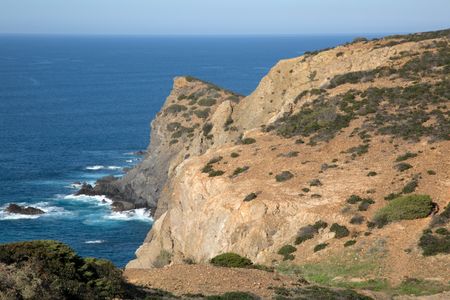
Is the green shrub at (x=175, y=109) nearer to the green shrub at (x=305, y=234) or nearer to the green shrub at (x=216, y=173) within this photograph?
the green shrub at (x=216, y=173)

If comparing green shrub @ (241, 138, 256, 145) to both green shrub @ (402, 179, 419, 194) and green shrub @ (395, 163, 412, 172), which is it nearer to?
green shrub @ (395, 163, 412, 172)

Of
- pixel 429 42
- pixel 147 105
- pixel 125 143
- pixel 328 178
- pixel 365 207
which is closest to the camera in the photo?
pixel 365 207

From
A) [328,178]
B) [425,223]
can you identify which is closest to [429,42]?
[328,178]

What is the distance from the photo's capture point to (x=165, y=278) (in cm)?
2541

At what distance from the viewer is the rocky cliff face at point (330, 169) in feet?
108

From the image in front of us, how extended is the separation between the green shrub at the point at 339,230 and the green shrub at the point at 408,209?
1.89m

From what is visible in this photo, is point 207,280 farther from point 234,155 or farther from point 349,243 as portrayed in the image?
point 234,155

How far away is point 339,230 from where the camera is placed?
33125 millimetres

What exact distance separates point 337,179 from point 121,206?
46563mm

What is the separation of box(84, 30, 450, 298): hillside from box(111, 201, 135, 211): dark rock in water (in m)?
13.0

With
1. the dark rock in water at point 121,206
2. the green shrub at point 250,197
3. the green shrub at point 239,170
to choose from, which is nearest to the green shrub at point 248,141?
the green shrub at point 239,170

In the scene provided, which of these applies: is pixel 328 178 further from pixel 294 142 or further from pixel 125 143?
pixel 125 143

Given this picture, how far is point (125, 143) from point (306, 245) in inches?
3423

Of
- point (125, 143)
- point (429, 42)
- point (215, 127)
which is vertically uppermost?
point (429, 42)
